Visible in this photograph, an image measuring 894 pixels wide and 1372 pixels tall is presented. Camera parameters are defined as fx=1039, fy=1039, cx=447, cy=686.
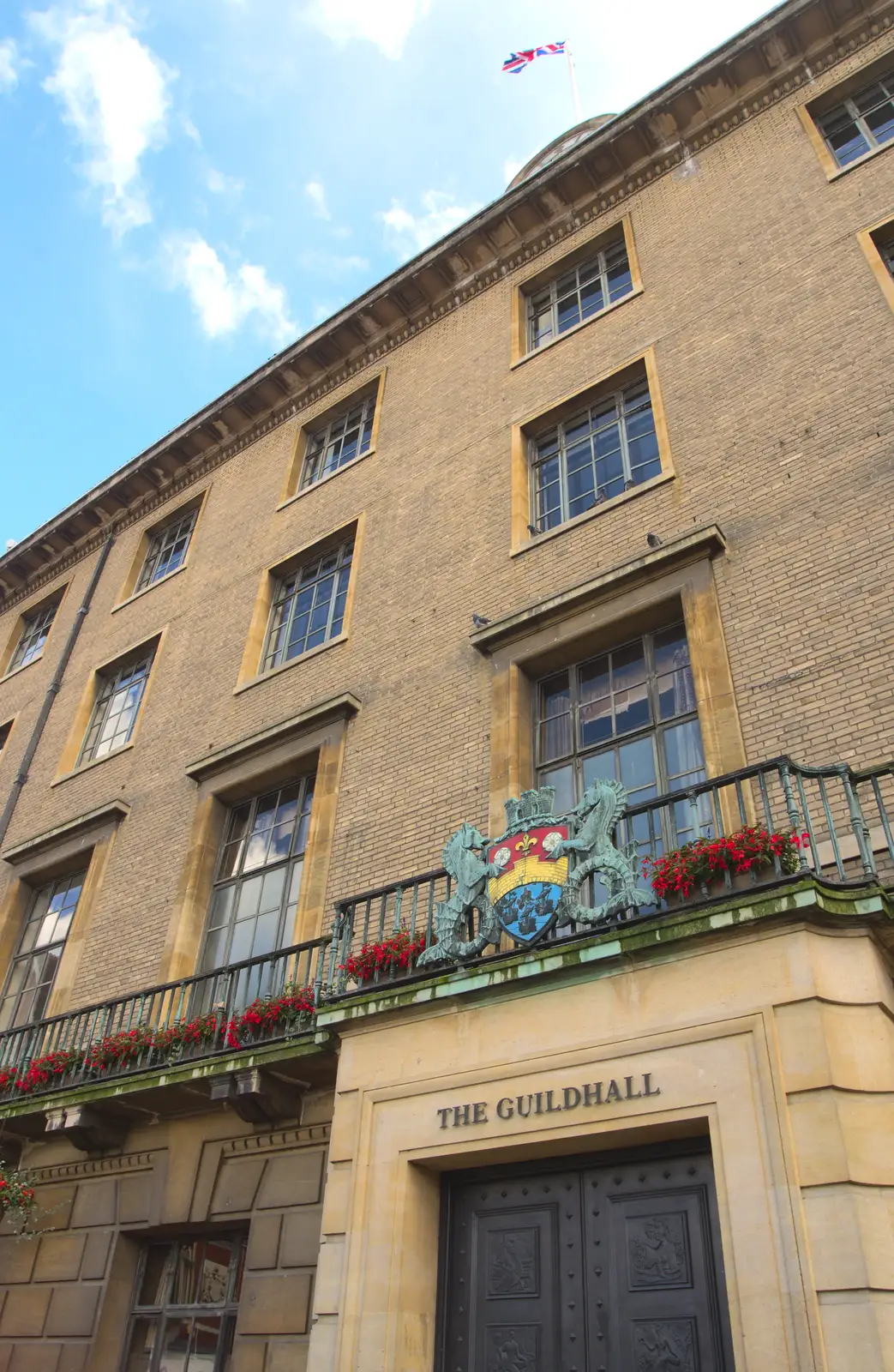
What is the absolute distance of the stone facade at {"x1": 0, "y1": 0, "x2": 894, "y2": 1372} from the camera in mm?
6637

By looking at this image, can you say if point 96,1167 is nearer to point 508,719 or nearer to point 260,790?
point 260,790

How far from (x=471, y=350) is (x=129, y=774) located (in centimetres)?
843

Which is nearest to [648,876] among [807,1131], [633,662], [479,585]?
[807,1131]

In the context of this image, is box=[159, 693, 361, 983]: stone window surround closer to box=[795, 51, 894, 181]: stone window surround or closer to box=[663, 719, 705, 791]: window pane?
box=[663, 719, 705, 791]: window pane

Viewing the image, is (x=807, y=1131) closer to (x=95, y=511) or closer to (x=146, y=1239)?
(x=146, y=1239)

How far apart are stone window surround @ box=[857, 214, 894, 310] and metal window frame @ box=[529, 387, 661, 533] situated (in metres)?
2.78

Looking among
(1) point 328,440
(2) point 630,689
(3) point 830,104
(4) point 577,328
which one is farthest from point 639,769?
(1) point 328,440

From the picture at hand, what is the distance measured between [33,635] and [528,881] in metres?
17.4

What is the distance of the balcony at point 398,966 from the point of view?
7125mm

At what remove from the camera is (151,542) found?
68.0 feet

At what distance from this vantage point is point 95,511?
21.7 meters

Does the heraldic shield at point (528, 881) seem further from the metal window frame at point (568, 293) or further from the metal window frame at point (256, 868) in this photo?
the metal window frame at point (568, 293)

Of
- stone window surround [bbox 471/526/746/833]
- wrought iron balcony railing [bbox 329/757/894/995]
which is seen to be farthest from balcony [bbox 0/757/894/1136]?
stone window surround [bbox 471/526/746/833]

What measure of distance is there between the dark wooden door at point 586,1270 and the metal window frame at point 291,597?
8549 millimetres
